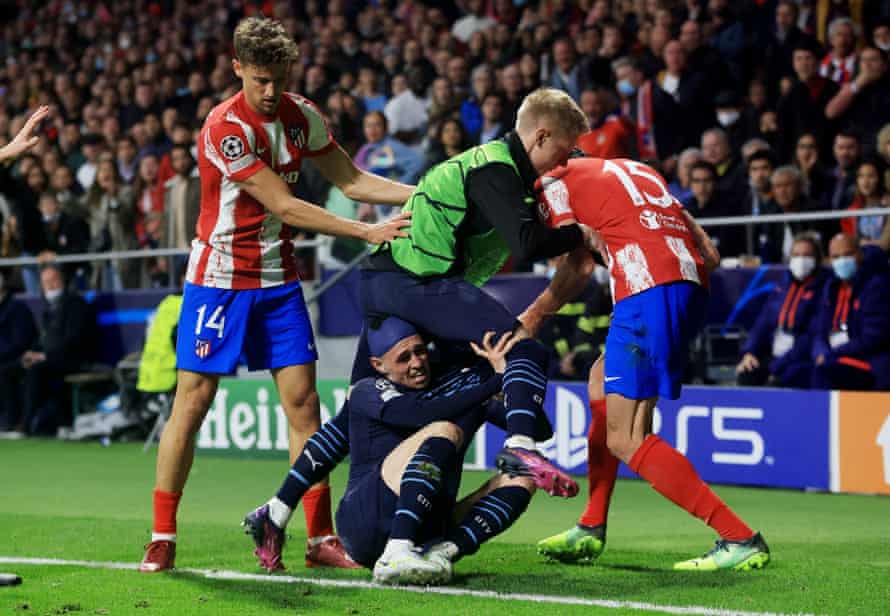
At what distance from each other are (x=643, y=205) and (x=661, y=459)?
108cm

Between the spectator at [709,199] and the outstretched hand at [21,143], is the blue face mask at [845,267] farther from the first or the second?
the outstretched hand at [21,143]

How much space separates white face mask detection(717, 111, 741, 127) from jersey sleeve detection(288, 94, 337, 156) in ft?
22.0

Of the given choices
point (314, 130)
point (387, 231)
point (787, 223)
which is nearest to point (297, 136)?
point (314, 130)

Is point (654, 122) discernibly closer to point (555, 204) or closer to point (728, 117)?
point (728, 117)

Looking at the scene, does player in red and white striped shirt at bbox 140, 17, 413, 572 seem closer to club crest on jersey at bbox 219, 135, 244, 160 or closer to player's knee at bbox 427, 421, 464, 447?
club crest on jersey at bbox 219, 135, 244, 160

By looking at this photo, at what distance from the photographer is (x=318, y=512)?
262 inches

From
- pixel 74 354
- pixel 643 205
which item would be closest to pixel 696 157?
pixel 643 205

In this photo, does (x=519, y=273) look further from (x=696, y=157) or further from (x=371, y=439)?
(x=371, y=439)

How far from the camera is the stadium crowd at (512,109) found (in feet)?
37.7

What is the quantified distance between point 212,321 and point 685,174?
631 centimetres

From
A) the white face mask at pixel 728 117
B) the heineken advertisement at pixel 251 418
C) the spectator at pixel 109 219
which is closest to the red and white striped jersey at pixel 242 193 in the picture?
the heineken advertisement at pixel 251 418

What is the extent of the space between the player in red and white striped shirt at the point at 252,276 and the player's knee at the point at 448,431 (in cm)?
76

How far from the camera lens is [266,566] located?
6.29m

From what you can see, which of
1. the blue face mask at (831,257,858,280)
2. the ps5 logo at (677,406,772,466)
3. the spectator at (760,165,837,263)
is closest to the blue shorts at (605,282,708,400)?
the ps5 logo at (677,406,772,466)
